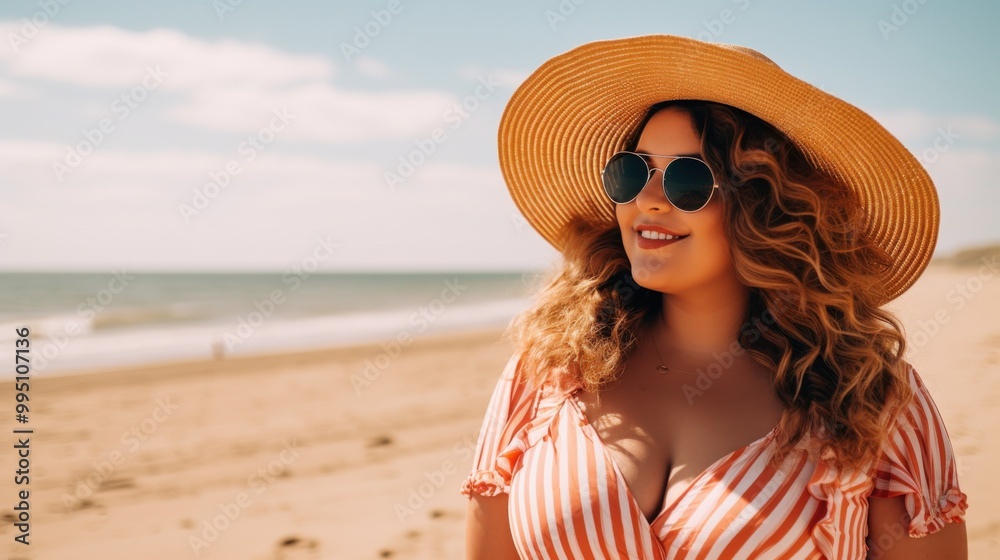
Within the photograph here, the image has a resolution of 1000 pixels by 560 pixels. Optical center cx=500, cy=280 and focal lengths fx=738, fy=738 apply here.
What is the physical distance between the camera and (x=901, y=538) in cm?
184

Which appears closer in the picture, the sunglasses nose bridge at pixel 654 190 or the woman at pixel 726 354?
the woman at pixel 726 354

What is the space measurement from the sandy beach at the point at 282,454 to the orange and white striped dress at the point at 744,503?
72cm

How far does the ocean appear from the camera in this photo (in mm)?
14664

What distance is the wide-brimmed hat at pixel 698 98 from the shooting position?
208cm

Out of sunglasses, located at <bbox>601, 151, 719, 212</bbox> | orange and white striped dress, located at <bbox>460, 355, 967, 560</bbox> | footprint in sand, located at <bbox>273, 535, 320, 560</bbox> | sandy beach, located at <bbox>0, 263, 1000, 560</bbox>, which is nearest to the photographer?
orange and white striped dress, located at <bbox>460, 355, 967, 560</bbox>

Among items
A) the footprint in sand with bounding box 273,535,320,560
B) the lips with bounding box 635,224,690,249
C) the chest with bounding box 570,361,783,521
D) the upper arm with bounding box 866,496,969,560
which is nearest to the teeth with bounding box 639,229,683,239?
the lips with bounding box 635,224,690,249

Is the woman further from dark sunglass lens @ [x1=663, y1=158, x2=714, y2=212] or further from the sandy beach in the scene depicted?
the sandy beach

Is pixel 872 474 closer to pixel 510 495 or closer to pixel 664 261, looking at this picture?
pixel 664 261

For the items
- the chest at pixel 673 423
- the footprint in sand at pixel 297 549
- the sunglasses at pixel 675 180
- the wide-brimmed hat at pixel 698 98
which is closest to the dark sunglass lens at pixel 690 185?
the sunglasses at pixel 675 180

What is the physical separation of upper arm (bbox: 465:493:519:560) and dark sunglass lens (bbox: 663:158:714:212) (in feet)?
3.17

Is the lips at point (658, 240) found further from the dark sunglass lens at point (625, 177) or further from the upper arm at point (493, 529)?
the upper arm at point (493, 529)

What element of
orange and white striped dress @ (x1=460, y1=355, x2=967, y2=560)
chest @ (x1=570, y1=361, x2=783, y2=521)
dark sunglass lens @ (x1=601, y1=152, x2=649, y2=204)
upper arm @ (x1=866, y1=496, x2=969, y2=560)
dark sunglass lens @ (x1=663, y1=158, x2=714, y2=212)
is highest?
dark sunglass lens @ (x1=601, y1=152, x2=649, y2=204)

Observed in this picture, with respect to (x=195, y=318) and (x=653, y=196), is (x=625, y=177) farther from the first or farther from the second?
(x=195, y=318)

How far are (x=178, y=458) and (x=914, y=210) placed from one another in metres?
6.32
